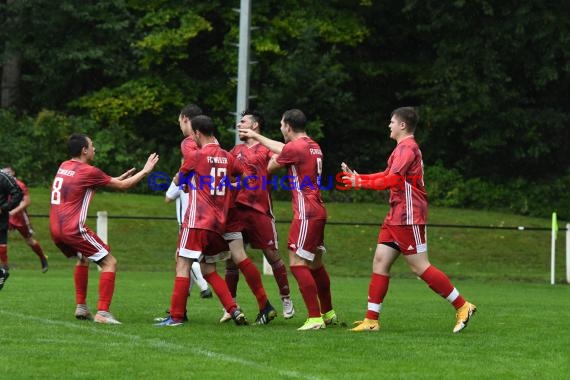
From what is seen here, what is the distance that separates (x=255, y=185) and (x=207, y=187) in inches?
40.6

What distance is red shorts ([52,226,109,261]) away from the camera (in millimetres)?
12391

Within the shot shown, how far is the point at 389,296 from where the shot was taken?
717 inches

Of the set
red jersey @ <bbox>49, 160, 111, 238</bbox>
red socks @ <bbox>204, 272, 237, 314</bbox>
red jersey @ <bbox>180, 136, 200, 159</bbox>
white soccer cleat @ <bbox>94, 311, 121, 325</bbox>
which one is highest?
red jersey @ <bbox>180, 136, 200, 159</bbox>

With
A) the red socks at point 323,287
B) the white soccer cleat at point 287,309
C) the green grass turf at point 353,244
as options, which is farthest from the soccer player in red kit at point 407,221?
the green grass turf at point 353,244

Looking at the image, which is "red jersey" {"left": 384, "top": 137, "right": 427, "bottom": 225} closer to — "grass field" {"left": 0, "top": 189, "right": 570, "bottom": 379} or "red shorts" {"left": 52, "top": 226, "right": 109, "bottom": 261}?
"grass field" {"left": 0, "top": 189, "right": 570, "bottom": 379}

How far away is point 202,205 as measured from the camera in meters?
12.0

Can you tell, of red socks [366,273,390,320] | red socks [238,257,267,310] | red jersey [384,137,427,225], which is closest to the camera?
red jersey [384,137,427,225]

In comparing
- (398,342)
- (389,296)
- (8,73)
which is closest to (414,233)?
(398,342)

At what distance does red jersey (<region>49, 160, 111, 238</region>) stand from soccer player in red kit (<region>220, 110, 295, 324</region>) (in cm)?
141

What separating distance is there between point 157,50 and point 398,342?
2887 centimetres

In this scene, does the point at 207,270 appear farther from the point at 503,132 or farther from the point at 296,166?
the point at 503,132

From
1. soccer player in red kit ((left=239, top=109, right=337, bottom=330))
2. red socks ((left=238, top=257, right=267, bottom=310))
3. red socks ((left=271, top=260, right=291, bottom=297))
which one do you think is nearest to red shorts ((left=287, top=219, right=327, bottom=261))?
soccer player in red kit ((left=239, top=109, right=337, bottom=330))

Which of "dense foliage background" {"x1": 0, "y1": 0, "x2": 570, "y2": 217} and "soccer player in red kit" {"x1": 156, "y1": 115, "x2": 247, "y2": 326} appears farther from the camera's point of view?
"dense foliage background" {"x1": 0, "y1": 0, "x2": 570, "y2": 217}

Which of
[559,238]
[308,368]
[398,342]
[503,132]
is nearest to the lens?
[308,368]
